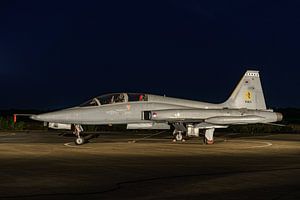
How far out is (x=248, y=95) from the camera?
27703mm

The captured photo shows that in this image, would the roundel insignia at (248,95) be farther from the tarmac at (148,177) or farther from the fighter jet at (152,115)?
the tarmac at (148,177)

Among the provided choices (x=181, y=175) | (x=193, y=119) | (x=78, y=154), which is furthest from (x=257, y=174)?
(x=193, y=119)

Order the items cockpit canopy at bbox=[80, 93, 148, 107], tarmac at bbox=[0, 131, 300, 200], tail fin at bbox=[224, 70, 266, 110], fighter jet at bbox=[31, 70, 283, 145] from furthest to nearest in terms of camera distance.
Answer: tail fin at bbox=[224, 70, 266, 110] → cockpit canopy at bbox=[80, 93, 148, 107] → fighter jet at bbox=[31, 70, 283, 145] → tarmac at bbox=[0, 131, 300, 200]

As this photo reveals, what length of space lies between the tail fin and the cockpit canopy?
16.7 feet

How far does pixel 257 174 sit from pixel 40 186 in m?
5.31

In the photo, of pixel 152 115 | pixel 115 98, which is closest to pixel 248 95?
pixel 152 115

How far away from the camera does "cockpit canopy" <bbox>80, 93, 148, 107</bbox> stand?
987 inches

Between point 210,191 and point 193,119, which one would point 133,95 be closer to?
point 193,119

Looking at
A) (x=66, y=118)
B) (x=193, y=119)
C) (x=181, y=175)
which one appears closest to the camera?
(x=181, y=175)

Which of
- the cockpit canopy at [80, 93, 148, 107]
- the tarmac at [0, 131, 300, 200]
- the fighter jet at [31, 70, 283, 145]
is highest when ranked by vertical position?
the cockpit canopy at [80, 93, 148, 107]

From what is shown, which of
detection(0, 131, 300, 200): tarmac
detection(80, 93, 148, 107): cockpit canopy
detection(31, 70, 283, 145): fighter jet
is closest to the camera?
detection(0, 131, 300, 200): tarmac

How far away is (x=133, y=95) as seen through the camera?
26.0m

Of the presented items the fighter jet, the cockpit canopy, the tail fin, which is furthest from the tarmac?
the tail fin

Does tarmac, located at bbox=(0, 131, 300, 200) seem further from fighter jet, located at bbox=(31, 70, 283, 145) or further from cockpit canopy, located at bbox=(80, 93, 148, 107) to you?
cockpit canopy, located at bbox=(80, 93, 148, 107)
